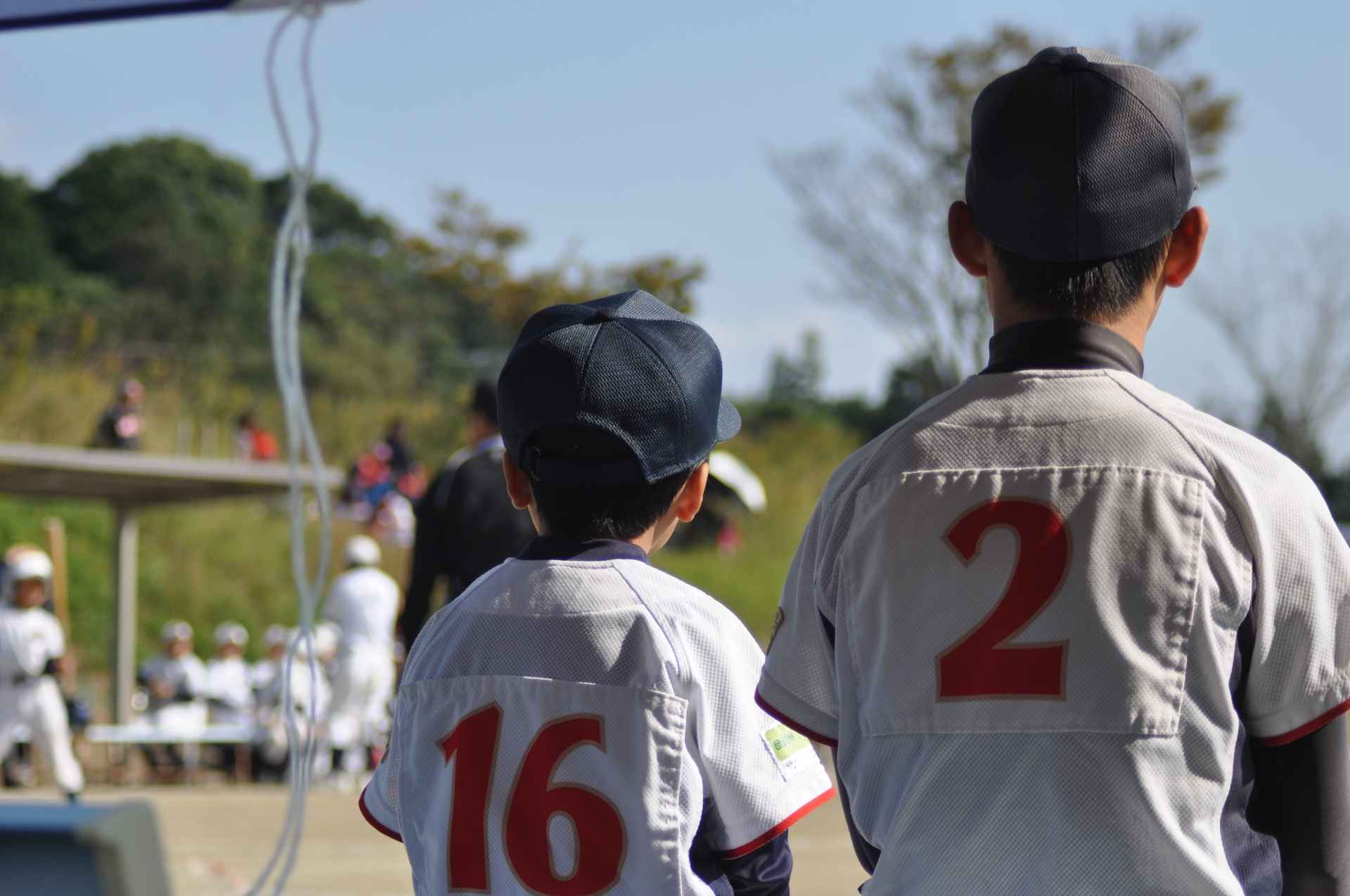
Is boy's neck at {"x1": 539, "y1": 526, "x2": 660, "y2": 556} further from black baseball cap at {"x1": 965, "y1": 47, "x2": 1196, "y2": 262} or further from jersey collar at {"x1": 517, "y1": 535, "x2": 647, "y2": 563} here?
black baseball cap at {"x1": 965, "y1": 47, "x2": 1196, "y2": 262}

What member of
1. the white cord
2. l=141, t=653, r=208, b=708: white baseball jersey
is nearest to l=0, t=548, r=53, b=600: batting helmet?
l=141, t=653, r=208, b=708: white baseball jersey

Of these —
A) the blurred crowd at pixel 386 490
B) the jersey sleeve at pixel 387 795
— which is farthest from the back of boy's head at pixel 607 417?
the blurred crowd at pixel 386 490

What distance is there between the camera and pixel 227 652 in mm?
16266

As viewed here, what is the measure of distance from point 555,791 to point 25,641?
9556mm

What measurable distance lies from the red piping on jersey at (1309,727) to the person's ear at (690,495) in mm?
836

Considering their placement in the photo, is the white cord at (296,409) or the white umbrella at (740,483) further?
the white umbrella at (740,483)

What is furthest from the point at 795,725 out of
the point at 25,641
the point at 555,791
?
the point at 25,641

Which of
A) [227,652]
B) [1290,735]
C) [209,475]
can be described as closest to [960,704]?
[1290,735]

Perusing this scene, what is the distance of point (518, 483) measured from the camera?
208cm

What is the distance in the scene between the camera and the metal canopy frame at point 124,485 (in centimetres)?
1427

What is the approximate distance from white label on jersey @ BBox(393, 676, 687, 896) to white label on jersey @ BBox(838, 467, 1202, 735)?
376 millimetres

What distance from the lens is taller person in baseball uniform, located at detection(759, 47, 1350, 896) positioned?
1377 millimetres

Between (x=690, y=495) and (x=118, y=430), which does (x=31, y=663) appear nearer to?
(x=690, y=495)

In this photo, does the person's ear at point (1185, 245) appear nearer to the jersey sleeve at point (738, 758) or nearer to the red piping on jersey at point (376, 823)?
the jersey sleeve at point (738, 758)
